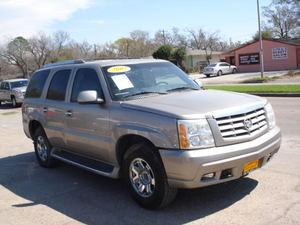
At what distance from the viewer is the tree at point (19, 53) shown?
8362cm

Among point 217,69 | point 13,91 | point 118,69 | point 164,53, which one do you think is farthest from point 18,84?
point 164,53

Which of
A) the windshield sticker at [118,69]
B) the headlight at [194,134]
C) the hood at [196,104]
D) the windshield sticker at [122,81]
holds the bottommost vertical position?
the headlight at [194,134]

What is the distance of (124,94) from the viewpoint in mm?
6027

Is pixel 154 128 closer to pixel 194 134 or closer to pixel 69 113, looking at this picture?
pixel 194 134

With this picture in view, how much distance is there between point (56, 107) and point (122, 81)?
1658 mm

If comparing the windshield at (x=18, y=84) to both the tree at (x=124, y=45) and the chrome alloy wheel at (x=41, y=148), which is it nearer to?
the chrome alloy wheel at (x=41, y=148)

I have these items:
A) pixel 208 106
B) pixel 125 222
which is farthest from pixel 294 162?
pixel 125 222

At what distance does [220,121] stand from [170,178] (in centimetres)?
85

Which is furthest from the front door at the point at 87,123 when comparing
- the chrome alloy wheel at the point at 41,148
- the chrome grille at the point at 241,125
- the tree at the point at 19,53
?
the tree at the point at 19,53

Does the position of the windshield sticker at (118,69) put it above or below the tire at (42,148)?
above

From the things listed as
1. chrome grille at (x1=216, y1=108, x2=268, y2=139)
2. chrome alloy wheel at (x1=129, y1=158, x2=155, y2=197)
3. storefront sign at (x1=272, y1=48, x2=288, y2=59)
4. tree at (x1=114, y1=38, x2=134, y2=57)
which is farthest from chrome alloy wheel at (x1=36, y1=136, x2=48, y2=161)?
tree at (x1=114, y1=38, x2=134, y2=57)

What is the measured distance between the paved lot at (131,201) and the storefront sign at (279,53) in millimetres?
45336

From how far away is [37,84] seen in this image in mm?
8500

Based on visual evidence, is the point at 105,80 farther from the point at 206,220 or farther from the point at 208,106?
the point at 206,220
